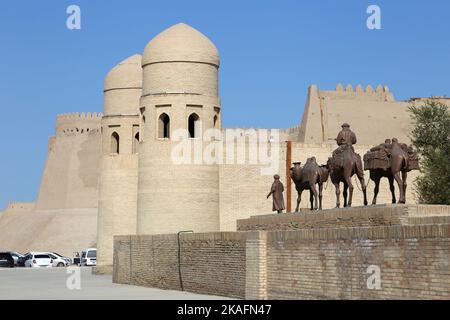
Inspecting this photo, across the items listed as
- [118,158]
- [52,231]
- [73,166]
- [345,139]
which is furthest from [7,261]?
[345,139]

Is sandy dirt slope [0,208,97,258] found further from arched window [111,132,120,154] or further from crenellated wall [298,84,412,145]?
arched window [111,132,120,154]

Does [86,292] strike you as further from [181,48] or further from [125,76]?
[125,76]

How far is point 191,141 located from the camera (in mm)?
30938

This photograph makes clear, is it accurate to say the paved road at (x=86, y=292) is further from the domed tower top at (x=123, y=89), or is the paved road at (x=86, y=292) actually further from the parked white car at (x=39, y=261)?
the parked white car at (x=39, y=261)

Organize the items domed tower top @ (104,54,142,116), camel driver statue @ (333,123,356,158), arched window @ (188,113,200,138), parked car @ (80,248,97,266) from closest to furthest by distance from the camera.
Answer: camel driver statue @ (333,123,356,158), arched window @ (188,113,200,138), domed tower top @ (104,54,142,116), parked car @ (80,248,97,266)

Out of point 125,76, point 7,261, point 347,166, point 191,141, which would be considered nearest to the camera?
point 347,166

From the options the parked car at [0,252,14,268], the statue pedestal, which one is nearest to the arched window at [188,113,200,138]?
the statue pedestal

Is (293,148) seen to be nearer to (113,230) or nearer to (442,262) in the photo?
(113,230)

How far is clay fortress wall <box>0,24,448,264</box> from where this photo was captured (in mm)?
30422

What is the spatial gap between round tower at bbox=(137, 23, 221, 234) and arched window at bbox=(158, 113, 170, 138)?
46mm

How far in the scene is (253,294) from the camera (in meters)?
18.5

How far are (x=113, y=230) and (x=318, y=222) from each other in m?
18.1

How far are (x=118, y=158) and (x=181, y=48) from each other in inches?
311

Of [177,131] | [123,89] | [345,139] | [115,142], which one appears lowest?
[345,139]
